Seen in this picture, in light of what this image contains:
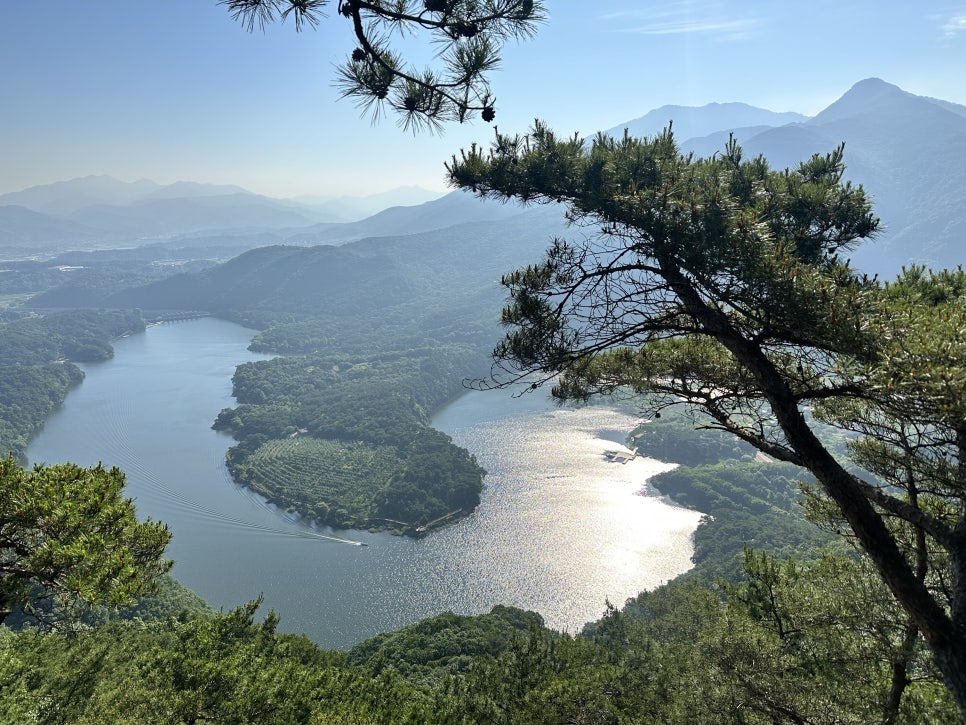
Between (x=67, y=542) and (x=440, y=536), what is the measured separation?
1088 inches

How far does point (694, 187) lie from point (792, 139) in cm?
19889

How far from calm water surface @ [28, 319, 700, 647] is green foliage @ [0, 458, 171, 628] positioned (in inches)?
831

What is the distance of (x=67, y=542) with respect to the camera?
110 inches

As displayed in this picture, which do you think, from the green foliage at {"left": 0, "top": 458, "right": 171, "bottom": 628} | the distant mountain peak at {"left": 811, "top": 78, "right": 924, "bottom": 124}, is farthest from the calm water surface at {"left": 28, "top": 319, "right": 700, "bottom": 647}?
the distant mountain peak at {"left": 811, "top": 78, "right": 924, "bottom": 124}

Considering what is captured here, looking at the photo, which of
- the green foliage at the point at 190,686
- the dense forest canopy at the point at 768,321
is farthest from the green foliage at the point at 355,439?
the dense forest canopy at the point at 768,321

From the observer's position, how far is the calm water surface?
933 inches

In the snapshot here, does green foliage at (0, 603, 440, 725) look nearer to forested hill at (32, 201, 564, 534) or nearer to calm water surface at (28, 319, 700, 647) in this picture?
forested hill at (32, 201, 564, 534)

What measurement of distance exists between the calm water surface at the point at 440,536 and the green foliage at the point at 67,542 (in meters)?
21.1

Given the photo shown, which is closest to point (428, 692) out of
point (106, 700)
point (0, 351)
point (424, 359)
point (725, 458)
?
point (106, 700)

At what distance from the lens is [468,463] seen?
3462 cm

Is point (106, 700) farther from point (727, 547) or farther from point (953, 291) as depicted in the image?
point (727, 547)

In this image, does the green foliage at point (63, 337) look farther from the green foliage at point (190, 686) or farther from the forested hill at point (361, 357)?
the green foliage at point (190, 686)

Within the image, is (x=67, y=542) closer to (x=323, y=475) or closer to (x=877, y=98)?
(x=323, y=475)

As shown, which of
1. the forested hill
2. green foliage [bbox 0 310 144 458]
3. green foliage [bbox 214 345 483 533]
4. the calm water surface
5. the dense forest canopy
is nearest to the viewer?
the dense forest canopy
